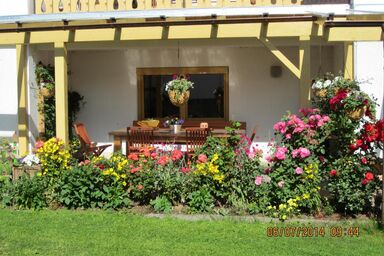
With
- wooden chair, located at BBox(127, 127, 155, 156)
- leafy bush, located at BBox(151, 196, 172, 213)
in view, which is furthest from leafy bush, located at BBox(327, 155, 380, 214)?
wooden chair, located at BBox(127, 127, 155, 156)

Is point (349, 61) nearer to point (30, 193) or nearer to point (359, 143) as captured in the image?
point (359, 143)

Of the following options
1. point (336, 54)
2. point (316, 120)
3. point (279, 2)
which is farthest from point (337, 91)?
point (336, 54)

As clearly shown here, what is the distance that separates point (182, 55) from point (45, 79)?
306 cm

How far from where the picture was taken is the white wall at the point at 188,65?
1148cm

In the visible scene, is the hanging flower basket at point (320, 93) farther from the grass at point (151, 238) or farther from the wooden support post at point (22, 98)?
the wooden support post at point (22, 98)

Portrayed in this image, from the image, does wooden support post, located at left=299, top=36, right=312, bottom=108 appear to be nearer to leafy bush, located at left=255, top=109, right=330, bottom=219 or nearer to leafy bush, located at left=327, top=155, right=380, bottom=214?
leafy bush, located at left=255, top=109, right=330, bottom=219

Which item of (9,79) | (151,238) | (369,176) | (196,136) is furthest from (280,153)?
(9,79)

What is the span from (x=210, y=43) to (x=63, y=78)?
283 centimetres

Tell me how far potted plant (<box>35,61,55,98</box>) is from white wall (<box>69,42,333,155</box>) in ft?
5.07

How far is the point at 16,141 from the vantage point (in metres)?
10.7

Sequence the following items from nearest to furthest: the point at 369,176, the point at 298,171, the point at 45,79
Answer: the point at 369,176, the point at 298,171, the point at 45,79

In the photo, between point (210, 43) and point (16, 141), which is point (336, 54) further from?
point (16, 141)

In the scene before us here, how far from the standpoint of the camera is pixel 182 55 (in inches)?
463

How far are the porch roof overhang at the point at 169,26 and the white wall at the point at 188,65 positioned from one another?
280 centimetres
